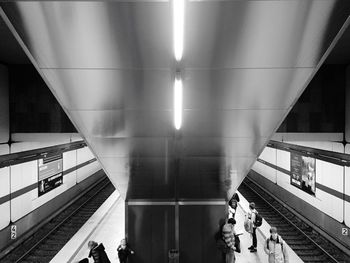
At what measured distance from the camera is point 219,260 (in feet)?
21.6

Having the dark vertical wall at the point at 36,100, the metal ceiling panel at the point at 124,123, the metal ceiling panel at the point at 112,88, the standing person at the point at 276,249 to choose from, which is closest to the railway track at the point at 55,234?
the dark vertical wall at the point at 36,100

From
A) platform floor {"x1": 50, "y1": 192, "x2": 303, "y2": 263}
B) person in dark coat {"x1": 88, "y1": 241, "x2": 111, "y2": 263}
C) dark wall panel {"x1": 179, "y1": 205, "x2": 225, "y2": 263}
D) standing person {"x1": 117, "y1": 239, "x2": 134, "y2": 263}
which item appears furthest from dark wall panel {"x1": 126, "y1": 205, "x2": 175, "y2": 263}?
platform floor {"x1": 50, "y1": 192, "x2": 303, "y2": 263}

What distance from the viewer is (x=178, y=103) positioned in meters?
2.69

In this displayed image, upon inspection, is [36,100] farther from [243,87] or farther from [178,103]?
[243,87]

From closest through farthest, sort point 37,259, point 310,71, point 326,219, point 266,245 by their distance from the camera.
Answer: point 310,71 < point 266,245 < point 37,259 < point 326,219

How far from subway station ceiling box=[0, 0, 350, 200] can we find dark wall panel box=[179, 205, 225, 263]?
10.1ft

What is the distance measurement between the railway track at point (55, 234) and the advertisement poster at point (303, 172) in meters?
7.31

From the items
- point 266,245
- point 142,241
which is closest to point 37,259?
point 142,241

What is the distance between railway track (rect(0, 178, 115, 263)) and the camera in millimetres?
7938

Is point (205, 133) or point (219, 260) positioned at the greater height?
point (205, 133)

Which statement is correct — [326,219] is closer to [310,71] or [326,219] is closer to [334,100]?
[334,100]

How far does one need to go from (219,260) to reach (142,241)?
63.1 inches

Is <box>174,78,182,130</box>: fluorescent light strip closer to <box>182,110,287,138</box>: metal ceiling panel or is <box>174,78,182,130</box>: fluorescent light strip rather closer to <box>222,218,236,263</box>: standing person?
<box>182,110,287,138</box>: metal ceiling panel

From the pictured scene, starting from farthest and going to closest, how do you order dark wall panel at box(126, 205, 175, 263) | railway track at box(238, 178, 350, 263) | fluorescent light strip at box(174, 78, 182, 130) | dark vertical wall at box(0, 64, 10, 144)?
railway track at box(238, 178, 350, 263)
dark wall panel at box(126, 205, 175, 263)
dark vertical wall at box(0, 64, 10, 144)
fluorescent light strip at box(174, 78, 182, 130)
